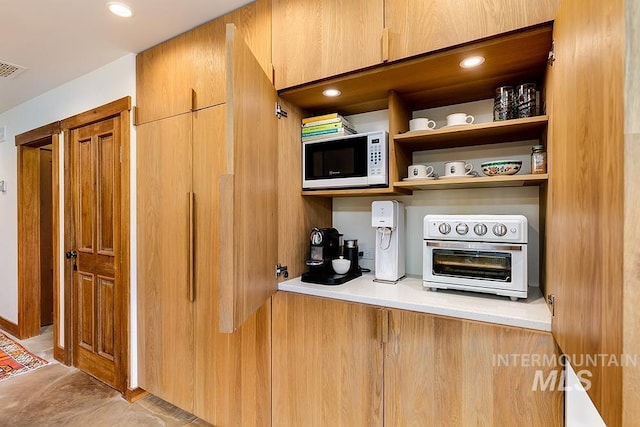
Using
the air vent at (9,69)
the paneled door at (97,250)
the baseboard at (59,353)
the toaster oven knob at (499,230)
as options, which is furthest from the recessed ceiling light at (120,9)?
the baseboard at (59,353)

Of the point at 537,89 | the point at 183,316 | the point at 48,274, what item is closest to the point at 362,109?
the point at 537,89

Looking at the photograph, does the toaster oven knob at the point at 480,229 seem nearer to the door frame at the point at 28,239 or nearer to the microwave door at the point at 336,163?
the microwave door at the point at 336,163

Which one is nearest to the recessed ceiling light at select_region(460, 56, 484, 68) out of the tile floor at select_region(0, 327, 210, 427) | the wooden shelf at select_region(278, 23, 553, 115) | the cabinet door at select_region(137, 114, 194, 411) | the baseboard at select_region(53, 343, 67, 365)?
the wooden shelf at select_region(278, 23, 553, 115)

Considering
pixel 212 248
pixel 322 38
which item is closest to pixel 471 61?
pixel 322 38

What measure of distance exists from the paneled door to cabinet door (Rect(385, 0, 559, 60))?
6.77ft

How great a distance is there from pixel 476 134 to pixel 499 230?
472 mm

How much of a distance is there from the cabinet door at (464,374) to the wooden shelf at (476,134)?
807 mm

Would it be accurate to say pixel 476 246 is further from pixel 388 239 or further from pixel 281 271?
pixel 281 271

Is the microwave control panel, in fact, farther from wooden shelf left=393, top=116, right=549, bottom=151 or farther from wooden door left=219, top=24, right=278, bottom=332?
wooden door left=219, top=24, right=278, bottom=332

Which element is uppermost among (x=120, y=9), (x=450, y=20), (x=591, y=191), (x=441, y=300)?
(x=120, y=9)

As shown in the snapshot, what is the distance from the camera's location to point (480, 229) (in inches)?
51.8

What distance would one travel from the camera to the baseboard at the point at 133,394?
218 cm

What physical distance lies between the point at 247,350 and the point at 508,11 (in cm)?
191

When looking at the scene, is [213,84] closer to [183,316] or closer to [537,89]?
[183,316]
